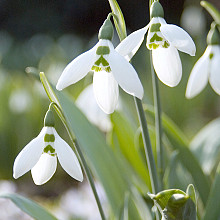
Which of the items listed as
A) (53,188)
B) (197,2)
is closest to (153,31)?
(53,188)

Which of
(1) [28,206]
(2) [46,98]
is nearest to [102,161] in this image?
(1) [28,206]

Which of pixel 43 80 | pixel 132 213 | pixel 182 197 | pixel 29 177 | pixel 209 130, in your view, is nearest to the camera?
pixel 182 197

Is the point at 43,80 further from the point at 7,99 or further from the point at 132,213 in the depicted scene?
the point at 7,99

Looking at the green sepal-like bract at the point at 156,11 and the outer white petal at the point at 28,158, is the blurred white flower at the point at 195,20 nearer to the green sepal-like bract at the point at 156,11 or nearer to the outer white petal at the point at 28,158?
the green sepal-like bract at the point at 156,11

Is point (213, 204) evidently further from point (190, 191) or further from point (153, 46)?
point (153, 46)

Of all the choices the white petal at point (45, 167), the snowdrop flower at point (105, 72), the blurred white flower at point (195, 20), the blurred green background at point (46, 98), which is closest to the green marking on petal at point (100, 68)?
the snowdrop flower at point (105, 72)
